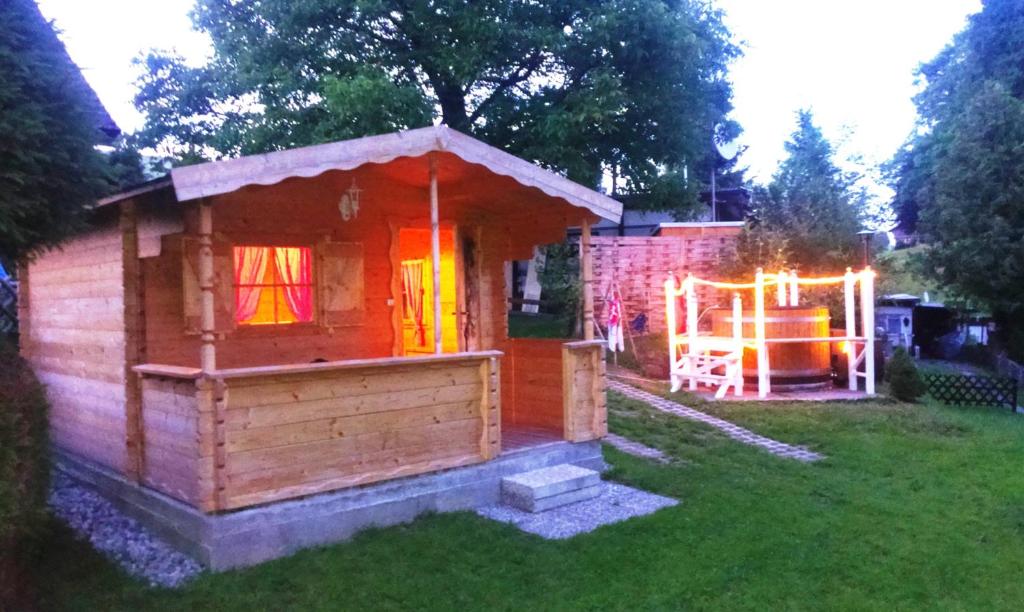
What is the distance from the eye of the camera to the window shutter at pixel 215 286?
23.4ft

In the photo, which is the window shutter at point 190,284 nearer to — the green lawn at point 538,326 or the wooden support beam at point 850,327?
the wooden support beam at point 850,327

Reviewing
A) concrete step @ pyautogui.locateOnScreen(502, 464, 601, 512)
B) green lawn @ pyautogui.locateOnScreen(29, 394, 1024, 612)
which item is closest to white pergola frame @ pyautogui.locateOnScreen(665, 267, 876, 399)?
green lawn @ pyautogui.locateOnScreen(29, 394, 1024, 612)

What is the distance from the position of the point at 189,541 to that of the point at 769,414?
320 inches

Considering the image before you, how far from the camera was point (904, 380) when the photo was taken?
12.9 metres

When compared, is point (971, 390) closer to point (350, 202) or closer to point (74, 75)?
point (350, 202)

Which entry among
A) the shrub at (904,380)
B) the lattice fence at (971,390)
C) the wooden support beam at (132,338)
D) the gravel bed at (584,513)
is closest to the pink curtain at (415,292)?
the gravel bed at (584,513)

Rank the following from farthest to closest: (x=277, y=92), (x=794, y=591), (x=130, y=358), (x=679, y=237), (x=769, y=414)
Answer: (x=679, y=237)
(x=277, y=92)
(x=769, y=414)
(x=130, y=358)
(x=794, y=591)

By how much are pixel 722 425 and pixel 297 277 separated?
5.92 meters

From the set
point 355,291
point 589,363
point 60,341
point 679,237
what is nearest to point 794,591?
point 589,363

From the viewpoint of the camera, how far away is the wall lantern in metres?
7.96

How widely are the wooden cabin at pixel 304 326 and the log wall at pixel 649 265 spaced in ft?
30.9

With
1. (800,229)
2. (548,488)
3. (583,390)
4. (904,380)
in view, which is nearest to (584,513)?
(548,488)

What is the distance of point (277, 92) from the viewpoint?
1316cm

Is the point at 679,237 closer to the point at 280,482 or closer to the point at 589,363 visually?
the point at 589,363
